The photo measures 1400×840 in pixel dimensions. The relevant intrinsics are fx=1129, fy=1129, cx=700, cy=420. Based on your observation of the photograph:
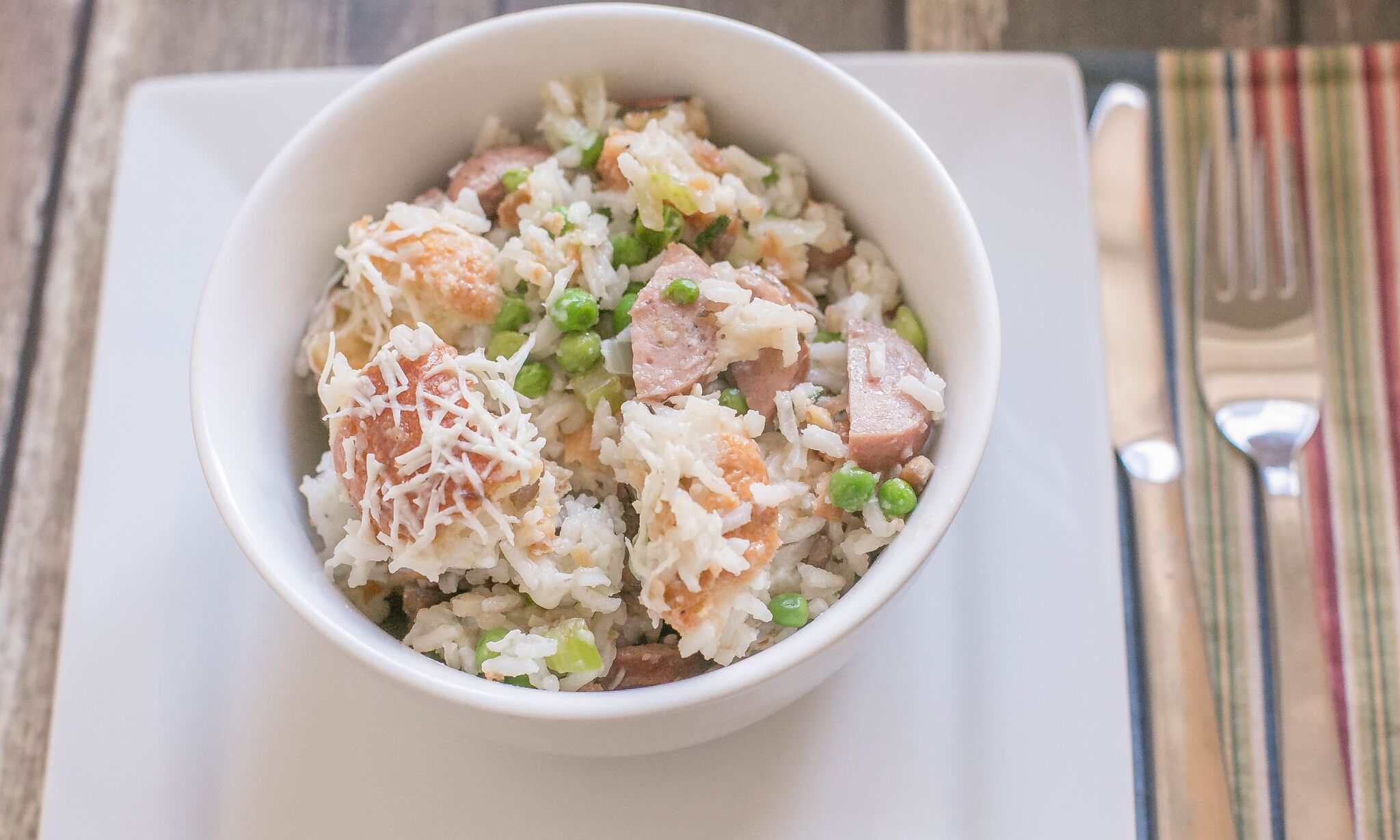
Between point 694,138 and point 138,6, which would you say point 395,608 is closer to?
point 694,138

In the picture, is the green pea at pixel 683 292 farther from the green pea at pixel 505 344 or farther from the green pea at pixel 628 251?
the green pea at pixel 505 344

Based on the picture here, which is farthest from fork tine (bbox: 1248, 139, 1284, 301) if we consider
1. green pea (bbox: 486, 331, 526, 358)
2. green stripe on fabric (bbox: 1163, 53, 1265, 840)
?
green pea (bbox: 486, 331, 526, 358)

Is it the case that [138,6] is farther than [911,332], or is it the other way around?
[138,6]

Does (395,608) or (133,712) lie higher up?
(395,608)

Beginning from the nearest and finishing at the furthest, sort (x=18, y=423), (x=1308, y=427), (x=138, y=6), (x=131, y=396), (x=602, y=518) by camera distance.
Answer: (x=602, y=518), (x=131, y=396), (x=1308, y=427), (x=18, y=423), (x=138, y=6)

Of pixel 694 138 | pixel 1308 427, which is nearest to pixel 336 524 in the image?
pixel 694 138

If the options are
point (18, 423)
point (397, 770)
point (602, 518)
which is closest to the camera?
point (602, 518)
